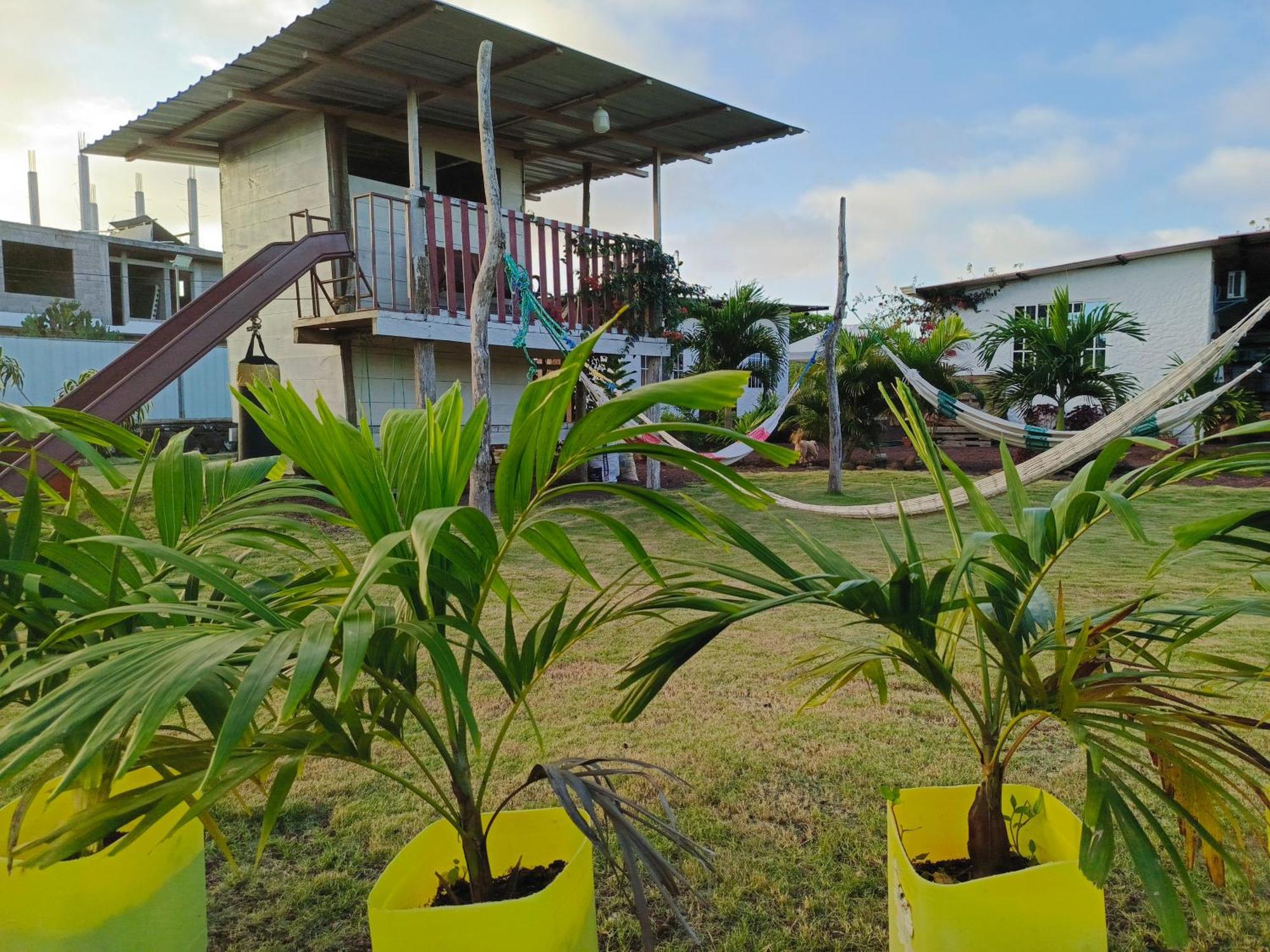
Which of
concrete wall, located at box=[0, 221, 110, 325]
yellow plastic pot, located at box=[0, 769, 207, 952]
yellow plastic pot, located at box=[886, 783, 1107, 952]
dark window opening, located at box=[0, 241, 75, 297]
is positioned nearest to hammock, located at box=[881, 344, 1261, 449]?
yellow plastic pot, located at box=[886, 783, 1107, 952]

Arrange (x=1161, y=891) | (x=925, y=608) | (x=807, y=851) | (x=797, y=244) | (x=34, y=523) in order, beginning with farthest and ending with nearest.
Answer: (x=797, y=244) < (x=807, y=851) < (x=34, y=523) < (x=925, y=608) < (x=1161, y=891)

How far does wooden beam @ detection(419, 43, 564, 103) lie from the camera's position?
585 cm

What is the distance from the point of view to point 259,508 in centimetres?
157

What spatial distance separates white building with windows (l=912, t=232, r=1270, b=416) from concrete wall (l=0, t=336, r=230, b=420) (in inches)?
506

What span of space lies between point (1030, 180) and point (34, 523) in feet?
35.8

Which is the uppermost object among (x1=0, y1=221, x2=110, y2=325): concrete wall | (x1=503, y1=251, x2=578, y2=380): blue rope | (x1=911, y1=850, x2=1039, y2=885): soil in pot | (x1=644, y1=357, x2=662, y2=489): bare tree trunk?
(x1=0, y1=221, x2=110, y2=325): concrete wall

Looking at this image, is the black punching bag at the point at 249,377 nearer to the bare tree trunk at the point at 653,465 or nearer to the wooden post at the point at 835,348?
the bare tree trunk at the point at 653,465

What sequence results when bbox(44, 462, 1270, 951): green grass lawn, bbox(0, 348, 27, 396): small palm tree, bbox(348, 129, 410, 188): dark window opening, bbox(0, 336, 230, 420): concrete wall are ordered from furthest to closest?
bbox(0, 336, 230, 420): concrete wall < bbox(0, 348, 27, 396): small palm tree < bbox(348, 129, 410, 188): dark window opening < bbox(44, 462, 1270, 951): green grass lawn

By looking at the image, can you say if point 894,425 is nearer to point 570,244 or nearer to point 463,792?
point 570,244

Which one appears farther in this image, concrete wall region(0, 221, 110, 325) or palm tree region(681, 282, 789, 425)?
concrete wall region(0, 221, 110, 325)

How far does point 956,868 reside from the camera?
1.36 meters

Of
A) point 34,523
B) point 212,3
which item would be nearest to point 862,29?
point 212,3

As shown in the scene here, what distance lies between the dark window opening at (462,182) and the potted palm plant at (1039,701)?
7.73 metres

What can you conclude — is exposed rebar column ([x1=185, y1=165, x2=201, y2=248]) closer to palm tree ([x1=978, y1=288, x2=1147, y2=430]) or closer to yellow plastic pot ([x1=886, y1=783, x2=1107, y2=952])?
palm tree ([x1=978, y1=288, x2=1147, y2=430])
